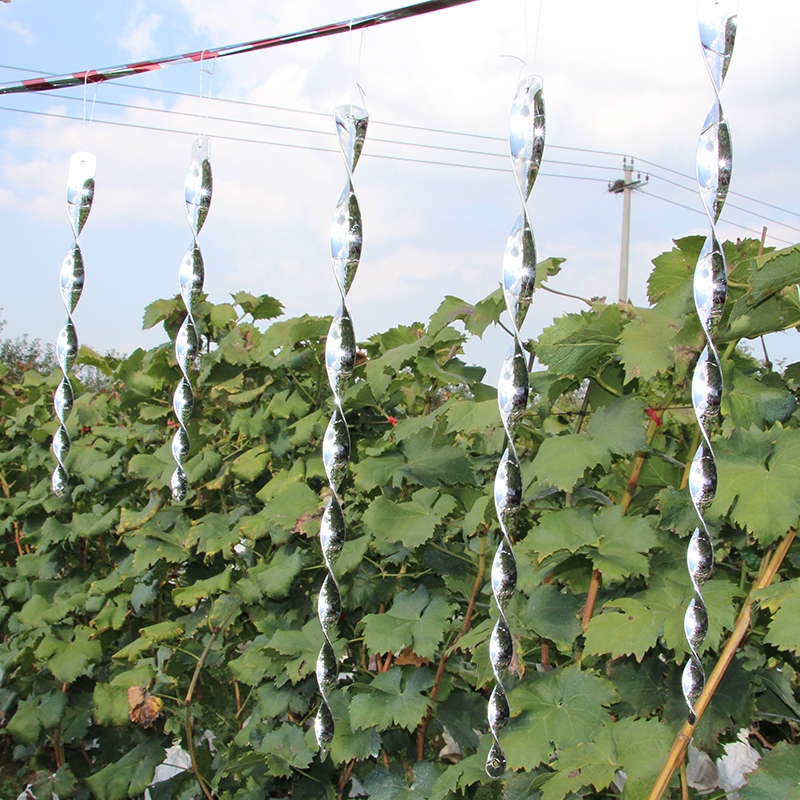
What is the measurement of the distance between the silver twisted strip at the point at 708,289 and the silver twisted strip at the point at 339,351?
455 mm

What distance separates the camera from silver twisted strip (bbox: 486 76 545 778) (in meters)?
0.98

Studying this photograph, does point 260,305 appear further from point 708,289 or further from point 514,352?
point 708,289

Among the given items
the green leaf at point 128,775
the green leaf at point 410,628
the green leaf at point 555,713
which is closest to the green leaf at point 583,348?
the green leaf at point 555,713

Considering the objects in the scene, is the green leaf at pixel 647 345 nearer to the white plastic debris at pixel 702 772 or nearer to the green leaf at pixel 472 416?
the green leaf at pixel 472 416

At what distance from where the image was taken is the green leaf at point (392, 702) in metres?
1.75

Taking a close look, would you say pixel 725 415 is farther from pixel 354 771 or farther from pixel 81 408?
pixel 81 408

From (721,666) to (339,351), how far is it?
74cm

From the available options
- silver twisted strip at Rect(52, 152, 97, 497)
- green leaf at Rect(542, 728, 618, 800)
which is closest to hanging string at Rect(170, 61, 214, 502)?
silver twisted strip at Rect(52, 152, 97, 497)

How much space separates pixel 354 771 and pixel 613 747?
3.35 feet

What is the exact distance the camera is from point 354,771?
7.01 ft

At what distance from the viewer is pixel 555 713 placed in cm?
141

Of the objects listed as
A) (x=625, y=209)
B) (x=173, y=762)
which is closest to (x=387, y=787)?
(x=173, y=762)

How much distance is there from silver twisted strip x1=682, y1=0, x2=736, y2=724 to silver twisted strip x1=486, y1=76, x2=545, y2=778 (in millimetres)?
191

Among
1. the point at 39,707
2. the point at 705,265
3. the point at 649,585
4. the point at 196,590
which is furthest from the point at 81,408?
the point at 705,265
